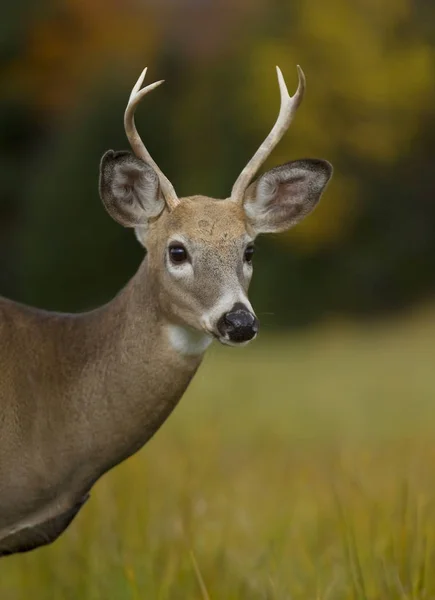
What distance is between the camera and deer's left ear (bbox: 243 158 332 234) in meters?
4.70

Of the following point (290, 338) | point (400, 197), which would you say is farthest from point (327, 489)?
point (400, 197)

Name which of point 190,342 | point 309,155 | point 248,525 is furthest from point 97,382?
point 309,155

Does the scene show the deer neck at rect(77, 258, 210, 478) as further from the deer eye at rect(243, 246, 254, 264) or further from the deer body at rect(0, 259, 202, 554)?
the deer eye at rect(243, 246, 254, 264)

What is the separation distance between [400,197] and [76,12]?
12678mm

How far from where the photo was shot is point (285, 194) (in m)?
4.86

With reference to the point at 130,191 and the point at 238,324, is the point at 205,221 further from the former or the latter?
the point at 238,324

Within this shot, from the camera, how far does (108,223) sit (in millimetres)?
25047

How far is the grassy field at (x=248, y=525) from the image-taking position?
4.82 metres

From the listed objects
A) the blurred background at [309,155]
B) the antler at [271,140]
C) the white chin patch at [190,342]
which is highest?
the antler at [271,140]

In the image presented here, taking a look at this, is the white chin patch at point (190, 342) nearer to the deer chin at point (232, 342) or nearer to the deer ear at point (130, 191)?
the deer chin at point (232, 342)

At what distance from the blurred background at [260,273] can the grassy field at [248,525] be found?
18mm

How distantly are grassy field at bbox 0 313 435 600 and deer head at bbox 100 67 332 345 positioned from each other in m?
0.80

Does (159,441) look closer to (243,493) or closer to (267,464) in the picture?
(267,464)

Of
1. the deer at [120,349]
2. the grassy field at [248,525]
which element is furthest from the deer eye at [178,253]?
the grassy field at [248,525]
